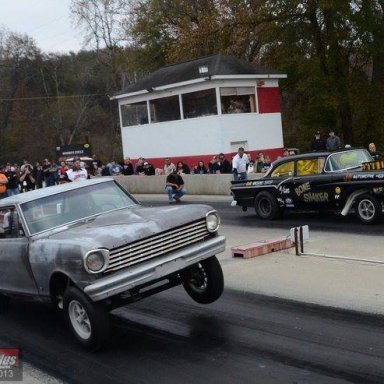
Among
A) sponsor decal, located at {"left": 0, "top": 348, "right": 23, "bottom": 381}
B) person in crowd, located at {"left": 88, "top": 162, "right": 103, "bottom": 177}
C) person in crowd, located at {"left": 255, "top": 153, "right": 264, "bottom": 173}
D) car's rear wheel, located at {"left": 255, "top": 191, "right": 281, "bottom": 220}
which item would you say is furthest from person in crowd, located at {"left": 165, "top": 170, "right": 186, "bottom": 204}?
sponsor decal, located at {"left": 0, "top": 348, "right": 23, "bottom": 381}

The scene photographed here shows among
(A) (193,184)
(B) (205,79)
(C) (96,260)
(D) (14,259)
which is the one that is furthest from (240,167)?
(C) (96,260)

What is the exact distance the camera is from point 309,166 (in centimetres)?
1420

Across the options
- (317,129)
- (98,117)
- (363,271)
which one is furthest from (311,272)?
(98,117)

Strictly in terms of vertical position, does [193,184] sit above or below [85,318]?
above

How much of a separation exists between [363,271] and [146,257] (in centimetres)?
371

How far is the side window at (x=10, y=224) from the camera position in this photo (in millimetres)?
7449

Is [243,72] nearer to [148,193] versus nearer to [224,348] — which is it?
[148,193]

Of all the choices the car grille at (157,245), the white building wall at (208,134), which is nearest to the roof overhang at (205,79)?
the white building wall at (208,134)

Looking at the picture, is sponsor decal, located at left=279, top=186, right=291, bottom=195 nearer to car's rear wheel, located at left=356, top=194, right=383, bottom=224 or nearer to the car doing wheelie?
the car doing wheelie

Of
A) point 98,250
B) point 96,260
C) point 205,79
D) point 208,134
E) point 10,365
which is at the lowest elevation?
point 10,365

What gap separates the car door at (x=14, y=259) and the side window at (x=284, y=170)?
8.33 metres

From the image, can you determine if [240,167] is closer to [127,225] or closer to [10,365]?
[127,225]

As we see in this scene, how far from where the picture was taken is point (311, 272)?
8.94 m

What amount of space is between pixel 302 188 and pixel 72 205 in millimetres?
7615
